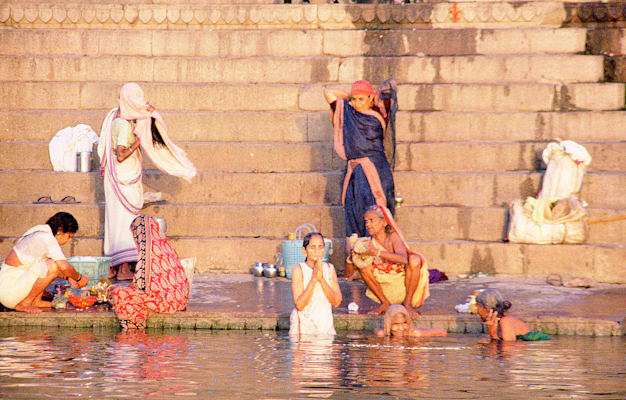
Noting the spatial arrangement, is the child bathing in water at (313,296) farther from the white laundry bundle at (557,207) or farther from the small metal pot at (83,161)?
the small metal pot at (83,161)

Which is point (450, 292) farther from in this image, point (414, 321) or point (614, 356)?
point (614, 356)

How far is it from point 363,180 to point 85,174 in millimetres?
3403

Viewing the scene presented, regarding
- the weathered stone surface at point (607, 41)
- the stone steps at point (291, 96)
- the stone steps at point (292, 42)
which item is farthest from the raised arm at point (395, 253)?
the weathered stone surface at point (607, 41)

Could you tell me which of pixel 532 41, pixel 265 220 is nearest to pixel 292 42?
pixel 532 41

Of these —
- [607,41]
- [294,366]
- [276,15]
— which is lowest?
[294,366]

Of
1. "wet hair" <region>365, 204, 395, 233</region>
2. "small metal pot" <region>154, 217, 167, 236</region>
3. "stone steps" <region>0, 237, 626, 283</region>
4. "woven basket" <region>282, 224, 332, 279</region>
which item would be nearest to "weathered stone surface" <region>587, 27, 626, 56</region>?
"stone steps" <region>0, 237, 626, 283</region>

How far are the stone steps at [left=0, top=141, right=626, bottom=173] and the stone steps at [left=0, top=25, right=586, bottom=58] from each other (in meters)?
1.89

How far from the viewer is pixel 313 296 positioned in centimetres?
841

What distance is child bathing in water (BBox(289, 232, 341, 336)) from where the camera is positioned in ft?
27.4

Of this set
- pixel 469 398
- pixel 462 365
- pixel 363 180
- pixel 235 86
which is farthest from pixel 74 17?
pixel 469 398

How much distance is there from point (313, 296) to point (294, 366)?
4.92 feet

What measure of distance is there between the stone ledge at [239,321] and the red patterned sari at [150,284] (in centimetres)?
13

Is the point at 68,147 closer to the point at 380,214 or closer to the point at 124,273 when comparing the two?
the point at 124,273

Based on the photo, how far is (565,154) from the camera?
38.1 feet
